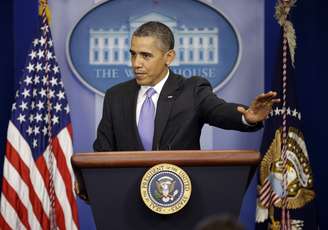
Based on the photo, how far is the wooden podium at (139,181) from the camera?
2.54 m

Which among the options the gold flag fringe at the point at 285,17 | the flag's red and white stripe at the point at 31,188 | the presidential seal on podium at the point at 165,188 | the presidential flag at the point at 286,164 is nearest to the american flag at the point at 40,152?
the flag's red and white stripe at the point at 31,188

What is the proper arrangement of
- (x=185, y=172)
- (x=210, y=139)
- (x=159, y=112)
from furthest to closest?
(x=210, y=139) → (x=159, y=112) → (x=185, y=172)

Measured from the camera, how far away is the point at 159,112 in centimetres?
313

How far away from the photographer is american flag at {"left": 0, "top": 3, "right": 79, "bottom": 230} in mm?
4914

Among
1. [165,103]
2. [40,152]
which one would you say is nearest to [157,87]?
[165,103]

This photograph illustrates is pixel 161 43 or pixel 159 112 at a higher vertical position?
pixel 161 43

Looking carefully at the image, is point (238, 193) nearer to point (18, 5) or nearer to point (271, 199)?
point (271, 199)

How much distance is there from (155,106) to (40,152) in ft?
6.44

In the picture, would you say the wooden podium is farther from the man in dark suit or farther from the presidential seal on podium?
the man in dark suit

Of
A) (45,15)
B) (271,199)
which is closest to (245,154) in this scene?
(271,199)

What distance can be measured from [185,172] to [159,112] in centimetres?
65

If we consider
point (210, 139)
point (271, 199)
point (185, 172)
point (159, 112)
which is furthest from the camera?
point (210, 139)

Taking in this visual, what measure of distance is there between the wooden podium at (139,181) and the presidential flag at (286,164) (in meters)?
2.23

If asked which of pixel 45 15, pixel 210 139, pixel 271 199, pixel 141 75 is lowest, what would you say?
pixel 271 199
